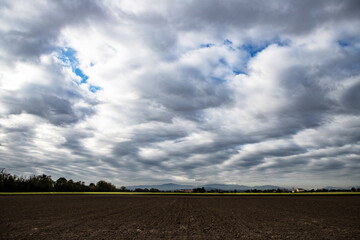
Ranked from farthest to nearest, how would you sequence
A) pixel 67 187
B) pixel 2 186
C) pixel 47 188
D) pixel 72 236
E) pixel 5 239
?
pixel 67 187
pixel 47 188
pixel 2 186
pixel 72 236
pixel 5 239

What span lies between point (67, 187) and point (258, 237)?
164551 millimetres

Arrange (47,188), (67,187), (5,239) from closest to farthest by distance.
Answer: (5,239) < (47,188) < (67,187)

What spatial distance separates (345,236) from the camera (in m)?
15.2

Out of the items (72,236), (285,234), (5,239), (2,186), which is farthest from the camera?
(2,186)

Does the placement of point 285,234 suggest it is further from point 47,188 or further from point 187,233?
point 47,188

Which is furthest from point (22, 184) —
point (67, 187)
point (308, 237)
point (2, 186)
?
point (308, 237)

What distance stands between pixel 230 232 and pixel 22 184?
509 feet

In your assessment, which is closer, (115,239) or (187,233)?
Result: (115,239)

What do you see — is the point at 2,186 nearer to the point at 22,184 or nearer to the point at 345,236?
the point at 22,184

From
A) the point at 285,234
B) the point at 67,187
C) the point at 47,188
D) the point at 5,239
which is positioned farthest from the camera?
the point at 67,187

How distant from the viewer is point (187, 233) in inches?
632

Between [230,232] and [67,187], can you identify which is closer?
[230,232]

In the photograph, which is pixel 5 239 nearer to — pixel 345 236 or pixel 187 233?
pixel 187 233

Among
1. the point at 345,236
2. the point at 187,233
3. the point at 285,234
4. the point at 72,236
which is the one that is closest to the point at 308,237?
the point at 285,234
